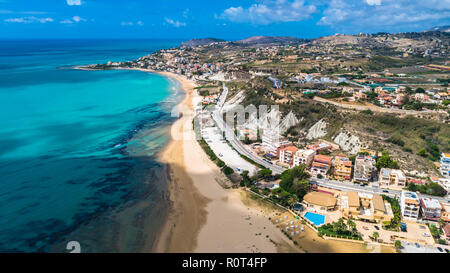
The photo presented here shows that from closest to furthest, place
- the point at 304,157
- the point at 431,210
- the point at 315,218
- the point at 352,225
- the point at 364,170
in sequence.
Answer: the point at 352,225 → the point at 431,210 → the point at 315,218 → the point at 364,170 → the point at 304,157

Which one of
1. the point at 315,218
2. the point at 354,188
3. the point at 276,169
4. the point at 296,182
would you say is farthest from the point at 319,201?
the point at 276,169

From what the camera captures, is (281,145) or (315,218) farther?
(281,145)

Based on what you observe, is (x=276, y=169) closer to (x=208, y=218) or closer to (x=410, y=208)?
(x=208, y=218)

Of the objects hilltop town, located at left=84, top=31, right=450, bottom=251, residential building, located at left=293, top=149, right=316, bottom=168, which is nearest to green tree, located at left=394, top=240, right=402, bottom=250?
hilltop town, located at left=84, top=31, right=450, bottom=251

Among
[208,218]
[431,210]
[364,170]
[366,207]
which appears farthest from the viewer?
[364,170]

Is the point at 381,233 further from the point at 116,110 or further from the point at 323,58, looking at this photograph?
the point at 323,58

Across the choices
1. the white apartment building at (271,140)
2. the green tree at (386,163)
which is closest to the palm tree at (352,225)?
the green tree at (386,163)
